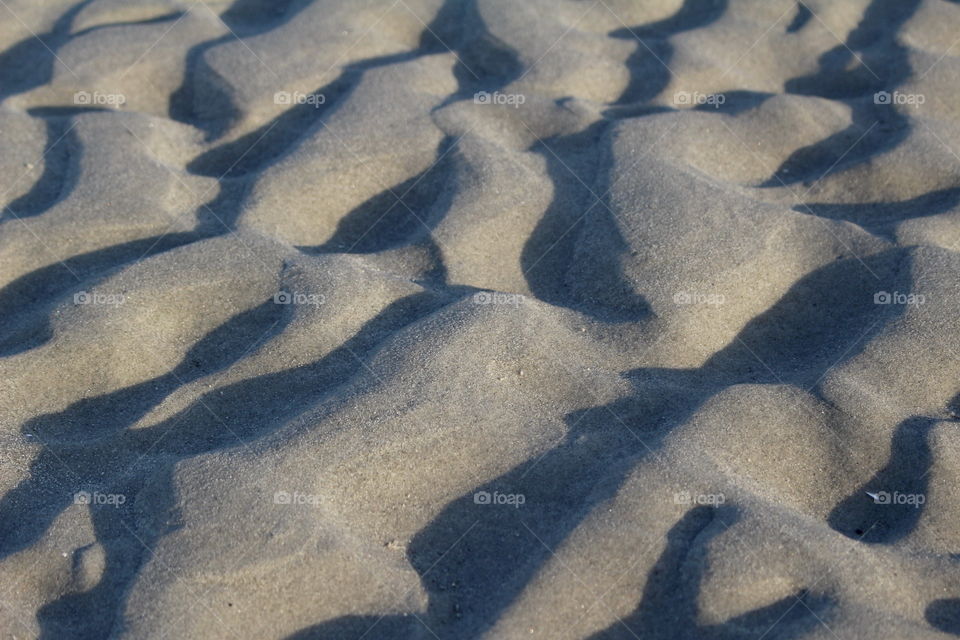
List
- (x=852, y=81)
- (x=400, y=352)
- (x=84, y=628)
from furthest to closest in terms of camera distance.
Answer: (x=852, y=81) < (x=400, y=352) < (x=84, y=628)

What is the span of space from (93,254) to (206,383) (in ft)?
2.40

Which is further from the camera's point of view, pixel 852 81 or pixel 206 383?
pixel 852 81

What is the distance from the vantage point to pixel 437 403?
7.13 feet

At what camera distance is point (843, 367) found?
7.55ft

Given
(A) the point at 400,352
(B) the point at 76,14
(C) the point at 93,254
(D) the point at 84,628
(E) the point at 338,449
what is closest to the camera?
(D) the point at 84,628

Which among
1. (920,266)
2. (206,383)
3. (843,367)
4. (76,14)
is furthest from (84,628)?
(76,14)

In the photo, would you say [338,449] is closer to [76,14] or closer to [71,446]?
[71,446]

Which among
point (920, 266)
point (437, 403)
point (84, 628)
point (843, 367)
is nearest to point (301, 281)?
point (437, 403)

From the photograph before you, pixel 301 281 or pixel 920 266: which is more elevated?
pixel 920 266

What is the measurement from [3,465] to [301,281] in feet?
2.89

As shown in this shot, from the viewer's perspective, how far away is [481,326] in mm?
2346

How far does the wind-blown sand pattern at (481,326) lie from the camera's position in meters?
1.88

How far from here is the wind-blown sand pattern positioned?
1.88 m

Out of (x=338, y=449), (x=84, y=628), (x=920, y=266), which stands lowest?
(x=84, y=628)
